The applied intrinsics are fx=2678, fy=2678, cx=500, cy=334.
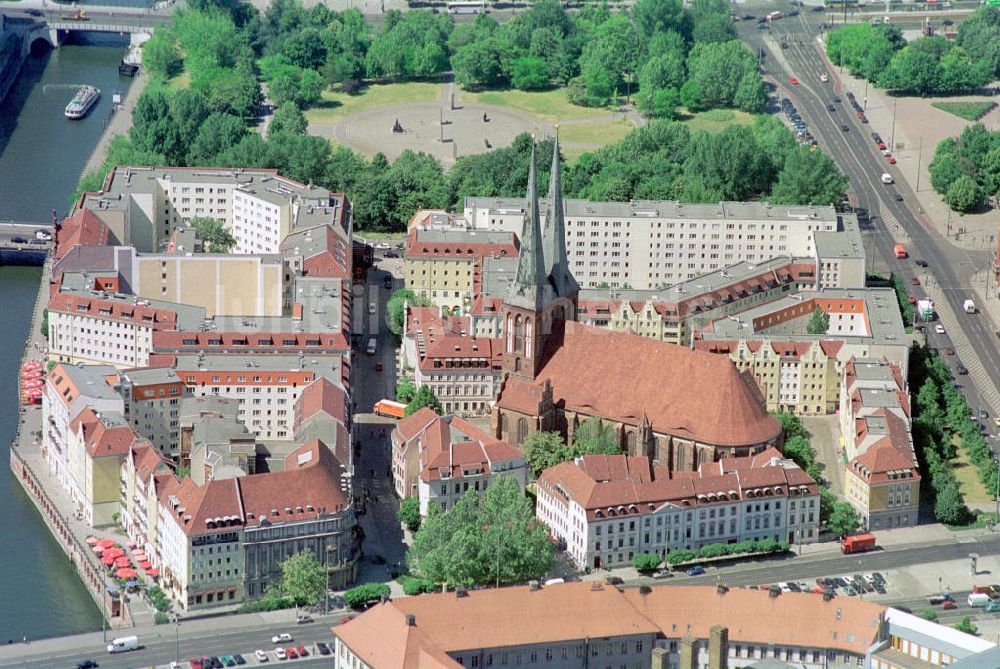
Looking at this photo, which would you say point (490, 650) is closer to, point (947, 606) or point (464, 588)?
point (464, 588)

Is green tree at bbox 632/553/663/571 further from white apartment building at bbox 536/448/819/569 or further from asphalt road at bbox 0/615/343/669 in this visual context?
asphalt road at bbox 0/615/343/669

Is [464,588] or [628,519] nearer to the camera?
[464,588]

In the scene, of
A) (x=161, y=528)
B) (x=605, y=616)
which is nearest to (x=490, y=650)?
(x=605, y=616)

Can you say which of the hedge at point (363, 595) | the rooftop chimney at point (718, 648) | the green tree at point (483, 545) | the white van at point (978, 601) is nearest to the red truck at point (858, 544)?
the white van at point (978, 601)

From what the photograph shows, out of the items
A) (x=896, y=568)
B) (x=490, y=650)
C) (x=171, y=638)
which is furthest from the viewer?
(x=896, y=568)

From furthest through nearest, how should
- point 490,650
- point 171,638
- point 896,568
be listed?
point 896,568 → point 171,638 → point 490,650
